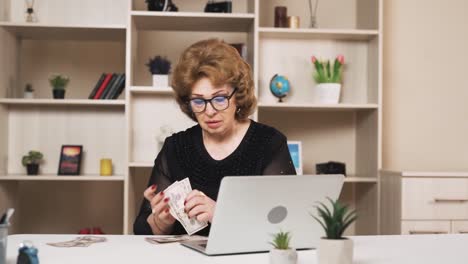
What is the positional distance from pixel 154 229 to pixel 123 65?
196 cm

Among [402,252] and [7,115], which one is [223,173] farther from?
[7,115]

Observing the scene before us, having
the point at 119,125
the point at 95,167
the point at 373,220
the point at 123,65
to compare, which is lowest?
the point at 373,220

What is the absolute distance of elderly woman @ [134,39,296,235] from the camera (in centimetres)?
228

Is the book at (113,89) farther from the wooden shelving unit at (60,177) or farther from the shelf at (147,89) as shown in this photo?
the wooden shelving unit at (60,177)

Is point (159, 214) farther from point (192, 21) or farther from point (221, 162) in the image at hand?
point (192, 21)

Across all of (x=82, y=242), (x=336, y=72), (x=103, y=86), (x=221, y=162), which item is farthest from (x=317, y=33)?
(x=82, y=242)

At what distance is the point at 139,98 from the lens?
149 inches

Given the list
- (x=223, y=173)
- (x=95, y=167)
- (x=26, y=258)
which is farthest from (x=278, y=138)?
(x=95, y=167)

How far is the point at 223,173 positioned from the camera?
239cm

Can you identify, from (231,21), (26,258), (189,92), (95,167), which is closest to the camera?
(26,258)

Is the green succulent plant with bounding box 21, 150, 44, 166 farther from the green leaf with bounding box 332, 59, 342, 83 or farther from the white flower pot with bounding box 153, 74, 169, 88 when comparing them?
the green leaf with bounding box 332, 59, 342, 83

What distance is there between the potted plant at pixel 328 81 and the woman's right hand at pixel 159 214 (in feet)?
5.79

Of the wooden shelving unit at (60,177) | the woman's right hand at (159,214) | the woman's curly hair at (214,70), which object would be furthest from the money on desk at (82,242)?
the wooden shelving unit at (60,177)

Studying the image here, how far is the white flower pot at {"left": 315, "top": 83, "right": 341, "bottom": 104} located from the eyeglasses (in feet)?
4.91
